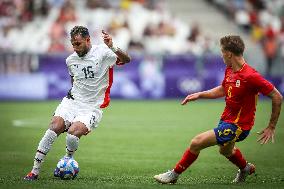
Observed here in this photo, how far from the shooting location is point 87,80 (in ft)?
36.2

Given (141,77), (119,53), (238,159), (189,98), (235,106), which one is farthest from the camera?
(141,77)

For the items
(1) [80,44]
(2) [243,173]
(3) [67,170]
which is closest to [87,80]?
(1) [80,44]

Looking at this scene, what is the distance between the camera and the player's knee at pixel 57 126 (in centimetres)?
1049

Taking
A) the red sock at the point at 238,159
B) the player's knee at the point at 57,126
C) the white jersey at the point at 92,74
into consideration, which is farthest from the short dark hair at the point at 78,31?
the red sock at the point at 238,159

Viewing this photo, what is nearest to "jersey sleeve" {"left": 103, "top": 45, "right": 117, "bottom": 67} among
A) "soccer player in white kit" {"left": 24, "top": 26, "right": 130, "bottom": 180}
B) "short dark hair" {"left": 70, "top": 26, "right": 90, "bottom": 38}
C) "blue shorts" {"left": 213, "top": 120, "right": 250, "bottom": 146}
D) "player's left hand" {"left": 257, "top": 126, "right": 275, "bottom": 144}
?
"soccer player in white kit" {"left": 24, "top": 26, "right": 130, "bottom": 180}

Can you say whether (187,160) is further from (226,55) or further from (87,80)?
(87,80)

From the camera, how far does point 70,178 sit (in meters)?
10.4

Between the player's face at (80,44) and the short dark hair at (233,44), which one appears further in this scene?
the player's face at (80,44)

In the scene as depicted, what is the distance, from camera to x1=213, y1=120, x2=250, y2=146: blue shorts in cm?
983

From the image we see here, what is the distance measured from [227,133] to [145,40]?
19.2 metres

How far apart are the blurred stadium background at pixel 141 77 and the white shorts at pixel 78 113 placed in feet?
2.63

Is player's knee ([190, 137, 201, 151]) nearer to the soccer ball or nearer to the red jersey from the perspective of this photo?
the red jersey

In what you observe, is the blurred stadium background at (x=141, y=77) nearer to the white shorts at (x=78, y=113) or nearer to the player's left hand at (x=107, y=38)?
the white shorts at (x=78, y=113)

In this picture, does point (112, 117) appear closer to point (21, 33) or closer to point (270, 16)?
point (21, 33)
